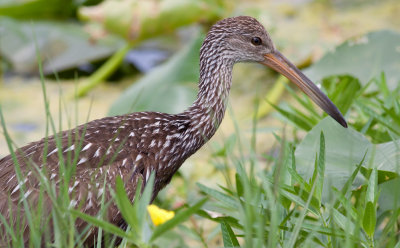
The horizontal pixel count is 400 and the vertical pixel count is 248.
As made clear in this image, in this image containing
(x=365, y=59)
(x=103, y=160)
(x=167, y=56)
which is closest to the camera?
(x=103, y=160)

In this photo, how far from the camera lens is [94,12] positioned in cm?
599

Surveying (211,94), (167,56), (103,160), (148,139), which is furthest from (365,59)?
(167,56)

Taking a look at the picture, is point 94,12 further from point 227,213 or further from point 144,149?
point 227,213

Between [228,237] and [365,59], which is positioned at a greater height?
[365,59]

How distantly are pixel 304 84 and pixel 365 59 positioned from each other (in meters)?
1.31

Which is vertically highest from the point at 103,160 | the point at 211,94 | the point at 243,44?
the point at 243,44

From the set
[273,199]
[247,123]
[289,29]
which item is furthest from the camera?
[289,29]

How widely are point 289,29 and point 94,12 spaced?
191 centimetres

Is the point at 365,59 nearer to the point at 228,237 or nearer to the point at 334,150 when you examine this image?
the point at 334,150

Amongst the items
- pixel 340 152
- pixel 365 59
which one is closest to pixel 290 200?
pixel 340 152

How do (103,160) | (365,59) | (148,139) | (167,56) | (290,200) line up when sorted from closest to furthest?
1. (290,200)
2. (103,160)
3. (148,139)
4. (365,59)
5. (167,56)

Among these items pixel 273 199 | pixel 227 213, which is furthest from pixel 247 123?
pixel 273 199

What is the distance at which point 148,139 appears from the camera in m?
3.48

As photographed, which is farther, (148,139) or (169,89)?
(169,89)
